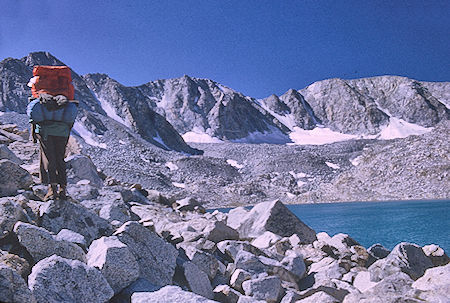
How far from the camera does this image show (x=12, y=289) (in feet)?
9.75

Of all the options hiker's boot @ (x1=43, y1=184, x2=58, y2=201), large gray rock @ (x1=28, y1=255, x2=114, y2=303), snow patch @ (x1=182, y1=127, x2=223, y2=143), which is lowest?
large gray rock @ (x1=28, y1=255, x2=114, y2=303)

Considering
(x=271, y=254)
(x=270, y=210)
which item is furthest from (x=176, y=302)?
(x=270, y=210)

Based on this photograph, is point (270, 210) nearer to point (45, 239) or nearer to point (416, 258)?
point (416, 258)

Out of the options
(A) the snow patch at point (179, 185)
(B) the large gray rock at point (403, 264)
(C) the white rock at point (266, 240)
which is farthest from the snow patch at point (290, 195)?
(B) the large gray rock at point (403, 264)

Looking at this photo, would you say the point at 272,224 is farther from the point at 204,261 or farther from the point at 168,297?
the point at 168,297

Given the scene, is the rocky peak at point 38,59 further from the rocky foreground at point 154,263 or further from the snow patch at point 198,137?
the rocky foreground at point 154,263

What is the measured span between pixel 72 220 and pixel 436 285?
549cm

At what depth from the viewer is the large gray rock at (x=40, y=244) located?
4.09 meters

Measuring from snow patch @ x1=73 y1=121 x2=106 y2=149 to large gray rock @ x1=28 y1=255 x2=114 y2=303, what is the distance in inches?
3861

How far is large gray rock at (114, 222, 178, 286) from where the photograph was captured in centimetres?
496

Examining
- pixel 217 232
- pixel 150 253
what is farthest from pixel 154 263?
pixel 217 232

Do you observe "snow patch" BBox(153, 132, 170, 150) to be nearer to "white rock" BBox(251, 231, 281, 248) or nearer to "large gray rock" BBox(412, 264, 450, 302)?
"white rock" BBox(251, 231, 281, 248)

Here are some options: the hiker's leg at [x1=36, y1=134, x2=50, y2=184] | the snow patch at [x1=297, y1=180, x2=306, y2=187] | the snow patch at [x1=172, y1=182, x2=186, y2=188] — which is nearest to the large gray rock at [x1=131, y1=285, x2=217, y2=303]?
the hiker's leg at [x1=36, y1=134, x2=50, y2=184]

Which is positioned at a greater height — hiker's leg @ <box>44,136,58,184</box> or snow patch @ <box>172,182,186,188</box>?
hiker's leg @ <box>44,136,58,184</box>
